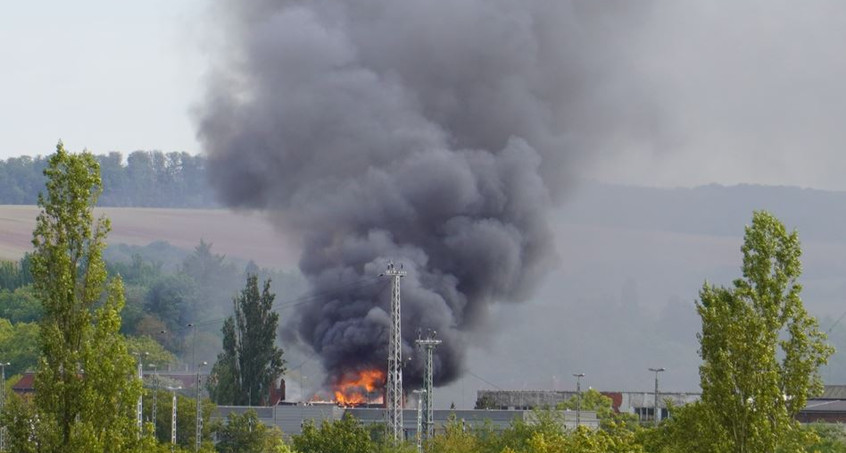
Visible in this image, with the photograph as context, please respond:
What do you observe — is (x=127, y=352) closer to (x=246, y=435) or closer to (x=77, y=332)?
(x=77, y=332)

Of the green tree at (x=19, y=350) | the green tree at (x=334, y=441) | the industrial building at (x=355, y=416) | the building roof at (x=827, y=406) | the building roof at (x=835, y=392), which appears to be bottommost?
the green tree at (x=334, y=441)

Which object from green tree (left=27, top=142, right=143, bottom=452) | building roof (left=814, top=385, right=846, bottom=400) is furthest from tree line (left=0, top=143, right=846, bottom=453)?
building roof (left=814, top=385, right=846, bottom=400)

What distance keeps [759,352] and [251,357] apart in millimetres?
96674

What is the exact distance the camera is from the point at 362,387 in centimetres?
13300

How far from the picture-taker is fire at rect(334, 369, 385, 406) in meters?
132

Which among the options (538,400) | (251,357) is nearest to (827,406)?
(538,400)

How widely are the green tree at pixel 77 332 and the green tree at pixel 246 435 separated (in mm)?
71020

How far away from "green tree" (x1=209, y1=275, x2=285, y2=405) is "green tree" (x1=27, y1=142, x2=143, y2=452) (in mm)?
95752

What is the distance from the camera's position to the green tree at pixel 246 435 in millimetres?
113438

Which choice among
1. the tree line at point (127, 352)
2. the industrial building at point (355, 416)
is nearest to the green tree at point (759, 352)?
the tree line at point (127, 352)

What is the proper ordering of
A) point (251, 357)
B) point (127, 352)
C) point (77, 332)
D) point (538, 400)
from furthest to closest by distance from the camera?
point (538, 400), point (251, 357), point (127, 352), point (77, 332)

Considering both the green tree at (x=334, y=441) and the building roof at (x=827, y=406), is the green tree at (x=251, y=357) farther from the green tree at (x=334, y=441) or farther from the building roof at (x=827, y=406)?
the building roof at (x=827, y=406)

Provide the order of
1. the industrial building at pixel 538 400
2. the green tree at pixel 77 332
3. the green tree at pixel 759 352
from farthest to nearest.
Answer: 1. the industrial building at pixel 538 400
2. the green tree at pixel 759 352
3. the green tree at pixel 77 332

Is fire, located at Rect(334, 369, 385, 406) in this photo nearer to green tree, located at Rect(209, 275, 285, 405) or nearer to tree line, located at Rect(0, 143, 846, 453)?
green tree, located at Rect(209, 275, 285, 405)
